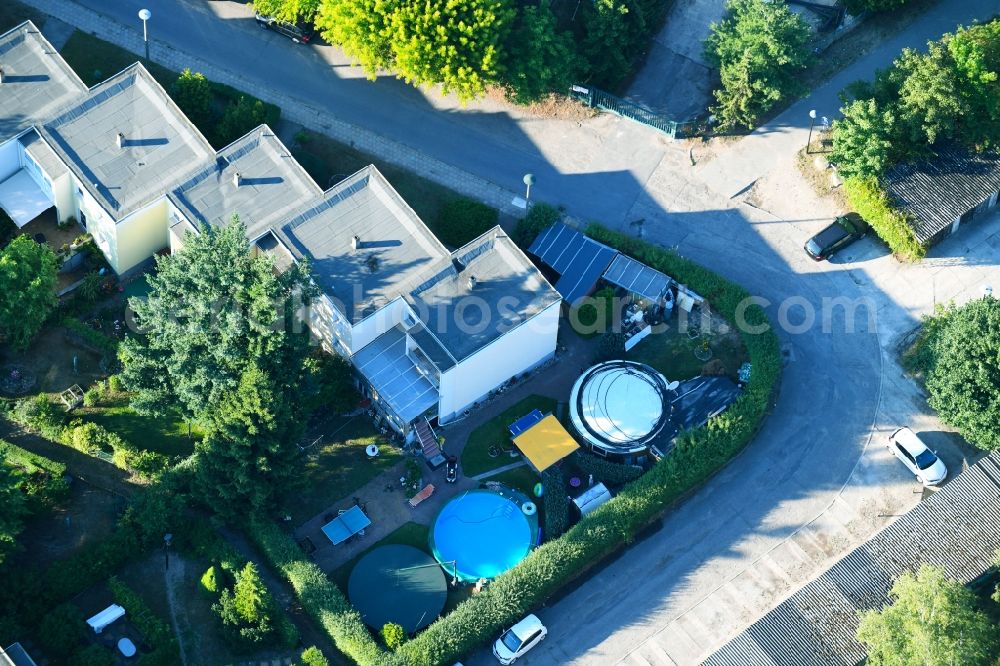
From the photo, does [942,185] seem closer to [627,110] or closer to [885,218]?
[885,218]

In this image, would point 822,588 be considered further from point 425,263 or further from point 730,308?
point 425,263

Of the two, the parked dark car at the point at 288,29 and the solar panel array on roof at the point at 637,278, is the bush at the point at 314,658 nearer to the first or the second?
the solar panel array on roof at the point at 637,278

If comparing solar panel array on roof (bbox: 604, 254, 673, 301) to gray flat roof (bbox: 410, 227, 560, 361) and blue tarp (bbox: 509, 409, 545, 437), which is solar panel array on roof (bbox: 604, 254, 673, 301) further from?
blue tarp (bbox: 509, 409, 545, 437)

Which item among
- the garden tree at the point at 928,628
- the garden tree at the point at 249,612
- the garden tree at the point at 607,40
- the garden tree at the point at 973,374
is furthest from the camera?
the garden tree at the point at 607,40

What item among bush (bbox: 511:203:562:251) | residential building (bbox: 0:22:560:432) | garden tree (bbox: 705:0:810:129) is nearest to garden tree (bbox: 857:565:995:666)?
residential building (bbox: 0:22:560:432)

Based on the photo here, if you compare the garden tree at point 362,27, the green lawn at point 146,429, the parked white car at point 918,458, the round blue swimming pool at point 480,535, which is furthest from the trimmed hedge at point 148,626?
the parked white car at point 918,458

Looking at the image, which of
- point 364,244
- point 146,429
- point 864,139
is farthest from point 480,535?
point 864,139
